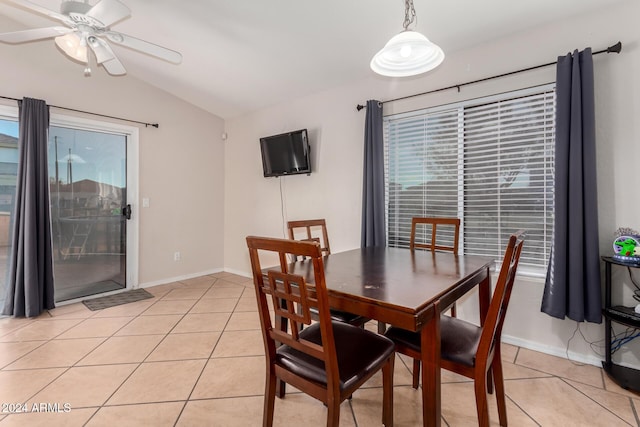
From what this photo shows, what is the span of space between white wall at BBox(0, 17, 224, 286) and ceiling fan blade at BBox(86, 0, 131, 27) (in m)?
1.84

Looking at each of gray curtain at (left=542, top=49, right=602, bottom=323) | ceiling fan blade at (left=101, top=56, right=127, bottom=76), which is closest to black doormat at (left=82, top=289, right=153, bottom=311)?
ceiling fan blade at (left=101, top=56, right=127, bottom=76)

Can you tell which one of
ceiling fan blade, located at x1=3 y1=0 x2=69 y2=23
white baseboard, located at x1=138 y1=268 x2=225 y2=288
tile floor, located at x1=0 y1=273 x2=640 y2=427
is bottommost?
tile floor, located at x1=0 y1=273 x2=640 y2=427

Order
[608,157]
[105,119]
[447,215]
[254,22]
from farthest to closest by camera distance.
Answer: [105,119]
[447,215]
[254,22]
[608,157]

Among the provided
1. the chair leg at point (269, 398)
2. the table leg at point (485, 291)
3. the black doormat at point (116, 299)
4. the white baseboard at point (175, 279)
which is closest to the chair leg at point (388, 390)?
the chair leg at point (269, 398)

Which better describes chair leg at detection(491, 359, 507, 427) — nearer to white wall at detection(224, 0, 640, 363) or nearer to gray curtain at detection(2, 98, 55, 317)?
white wall at detection(224, 0, 640, 363)

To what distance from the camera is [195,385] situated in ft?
6.20

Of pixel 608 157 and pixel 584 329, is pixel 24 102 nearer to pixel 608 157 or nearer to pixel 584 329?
pixel 608 157

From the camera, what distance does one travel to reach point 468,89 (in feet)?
8.53

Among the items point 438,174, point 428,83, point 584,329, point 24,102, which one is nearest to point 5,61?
point 24,102

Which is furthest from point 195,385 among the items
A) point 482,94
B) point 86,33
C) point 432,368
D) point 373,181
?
point 482,94

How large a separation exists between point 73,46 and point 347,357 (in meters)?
2.93

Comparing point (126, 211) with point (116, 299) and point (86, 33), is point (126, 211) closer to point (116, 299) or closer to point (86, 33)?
point (116, 299)

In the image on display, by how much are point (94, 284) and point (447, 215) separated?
4078 millimetres

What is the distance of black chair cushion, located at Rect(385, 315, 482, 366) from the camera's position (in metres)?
1.35
